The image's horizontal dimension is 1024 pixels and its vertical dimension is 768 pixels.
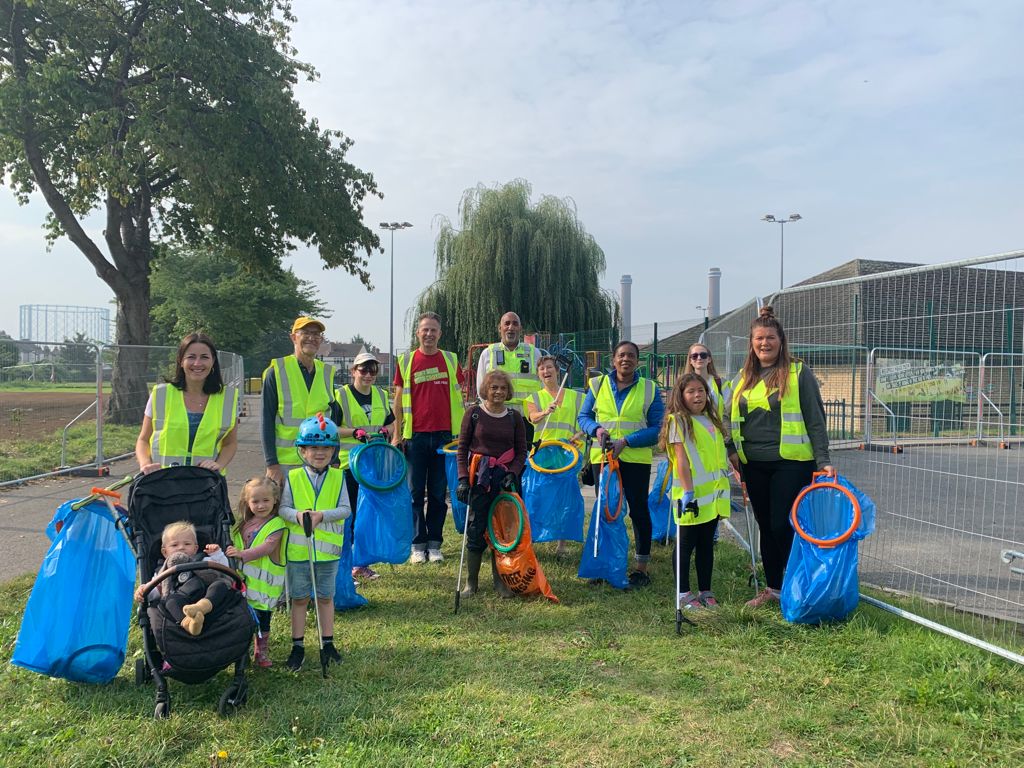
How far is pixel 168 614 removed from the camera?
319 cm

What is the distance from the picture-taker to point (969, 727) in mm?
3045

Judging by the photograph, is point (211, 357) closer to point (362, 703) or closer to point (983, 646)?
point (362, 703)

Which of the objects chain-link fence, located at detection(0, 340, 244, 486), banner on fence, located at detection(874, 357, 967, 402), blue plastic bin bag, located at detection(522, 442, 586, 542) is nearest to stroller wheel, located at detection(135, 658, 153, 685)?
blue plastic bin bag, located at detection(522, 442, 586, 542)

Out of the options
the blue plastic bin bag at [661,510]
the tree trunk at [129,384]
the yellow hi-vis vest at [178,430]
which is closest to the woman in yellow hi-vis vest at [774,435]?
the blue plastic bin bag at [661,510]

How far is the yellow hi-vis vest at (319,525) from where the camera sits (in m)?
3.85

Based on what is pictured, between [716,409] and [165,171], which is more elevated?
[165,171]

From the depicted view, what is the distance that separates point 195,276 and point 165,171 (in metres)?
24.1

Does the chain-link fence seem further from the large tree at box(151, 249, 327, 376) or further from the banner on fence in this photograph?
the large tree at box(151, 249, 327, 376)

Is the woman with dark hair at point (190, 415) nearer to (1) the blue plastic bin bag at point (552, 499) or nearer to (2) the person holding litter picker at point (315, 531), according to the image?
(2) the person holding litter picker at point (315, 531)

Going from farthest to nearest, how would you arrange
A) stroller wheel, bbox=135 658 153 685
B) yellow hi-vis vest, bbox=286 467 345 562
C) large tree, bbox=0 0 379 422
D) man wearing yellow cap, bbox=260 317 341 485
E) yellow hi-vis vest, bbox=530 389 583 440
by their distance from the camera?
large tree, bbox=0 0 379 422 → yellow hi-vis vest, bbox=530 389 583 440 → man wearing yellow cap, bbox=260 317 341 485 → yellow hi-vis vest, bbox=286 467 345 562 → stroller wheel, bbox=135 658 153 685

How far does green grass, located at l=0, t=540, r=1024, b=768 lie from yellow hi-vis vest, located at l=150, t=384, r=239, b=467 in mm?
1114

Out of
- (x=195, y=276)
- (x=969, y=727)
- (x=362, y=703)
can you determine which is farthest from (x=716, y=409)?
(x=195, y=276)

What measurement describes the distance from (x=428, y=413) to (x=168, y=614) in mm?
2827

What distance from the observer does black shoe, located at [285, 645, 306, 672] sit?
3707 mm
